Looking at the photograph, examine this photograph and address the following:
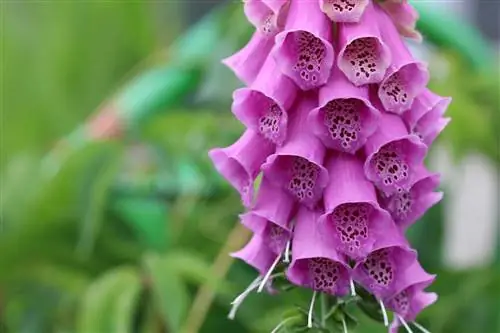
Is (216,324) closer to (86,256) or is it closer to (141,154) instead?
(86,256)

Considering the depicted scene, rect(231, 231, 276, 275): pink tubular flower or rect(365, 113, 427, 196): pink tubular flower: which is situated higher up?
rect(365, 113, 427, 196): pink tubular flower

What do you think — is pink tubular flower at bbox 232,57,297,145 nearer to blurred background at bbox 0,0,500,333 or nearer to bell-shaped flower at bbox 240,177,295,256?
bell-shaped flower at bbox 240,177,295,256

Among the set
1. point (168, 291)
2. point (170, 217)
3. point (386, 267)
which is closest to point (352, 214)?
point (386, 267)

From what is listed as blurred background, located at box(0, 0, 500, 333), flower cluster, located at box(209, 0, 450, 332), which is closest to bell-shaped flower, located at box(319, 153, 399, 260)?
flower cluster, located at box(209, 0, 450, 332)

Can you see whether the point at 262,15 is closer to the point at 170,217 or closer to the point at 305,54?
the point at 305,54

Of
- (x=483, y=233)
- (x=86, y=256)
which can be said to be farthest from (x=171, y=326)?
(x=483, y=233)
